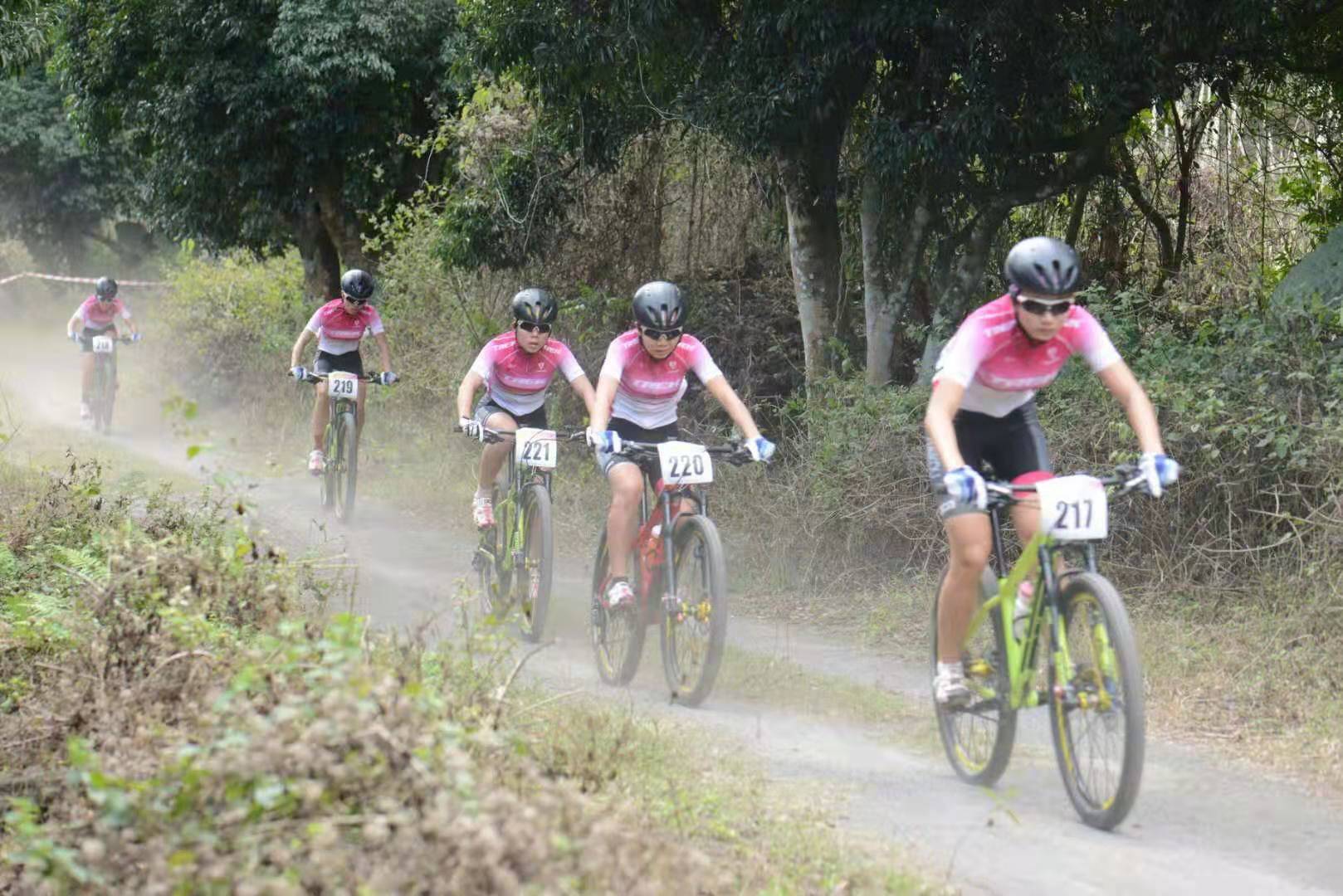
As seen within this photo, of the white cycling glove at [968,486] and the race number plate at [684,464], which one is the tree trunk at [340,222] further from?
the white cycling glove at [968,486]

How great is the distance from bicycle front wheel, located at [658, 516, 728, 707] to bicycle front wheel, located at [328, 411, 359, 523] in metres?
6.62

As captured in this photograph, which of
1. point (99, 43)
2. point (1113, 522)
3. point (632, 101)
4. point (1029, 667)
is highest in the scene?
point (99, 43)

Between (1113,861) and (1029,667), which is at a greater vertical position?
(1029,667)

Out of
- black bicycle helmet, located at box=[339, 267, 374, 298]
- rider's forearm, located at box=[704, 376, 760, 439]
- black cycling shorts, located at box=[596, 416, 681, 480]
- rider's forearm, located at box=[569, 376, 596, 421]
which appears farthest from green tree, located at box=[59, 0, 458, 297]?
rider's forearm, located at box=[704, 376, 760, 439]

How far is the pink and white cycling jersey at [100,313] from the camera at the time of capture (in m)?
21.6

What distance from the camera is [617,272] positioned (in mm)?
15953

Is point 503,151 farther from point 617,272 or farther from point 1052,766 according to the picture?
point 1052,766

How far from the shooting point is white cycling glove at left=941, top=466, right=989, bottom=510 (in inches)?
214

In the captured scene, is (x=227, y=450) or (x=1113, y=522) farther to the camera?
(x=227, y=450)

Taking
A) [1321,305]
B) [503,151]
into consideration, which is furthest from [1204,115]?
[503,151]

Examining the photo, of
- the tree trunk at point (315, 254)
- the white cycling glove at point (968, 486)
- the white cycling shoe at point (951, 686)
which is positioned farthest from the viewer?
the tree trunk at point (315, 254)

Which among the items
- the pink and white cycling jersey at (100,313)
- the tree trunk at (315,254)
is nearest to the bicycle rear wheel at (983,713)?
the tree trunk at (315,254)

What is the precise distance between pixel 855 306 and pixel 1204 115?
11.2 feet

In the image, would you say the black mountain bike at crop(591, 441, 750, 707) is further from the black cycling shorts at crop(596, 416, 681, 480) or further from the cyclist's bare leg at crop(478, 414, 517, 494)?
the cyclist's bare leg at crop(478, 414, 517, 494)
